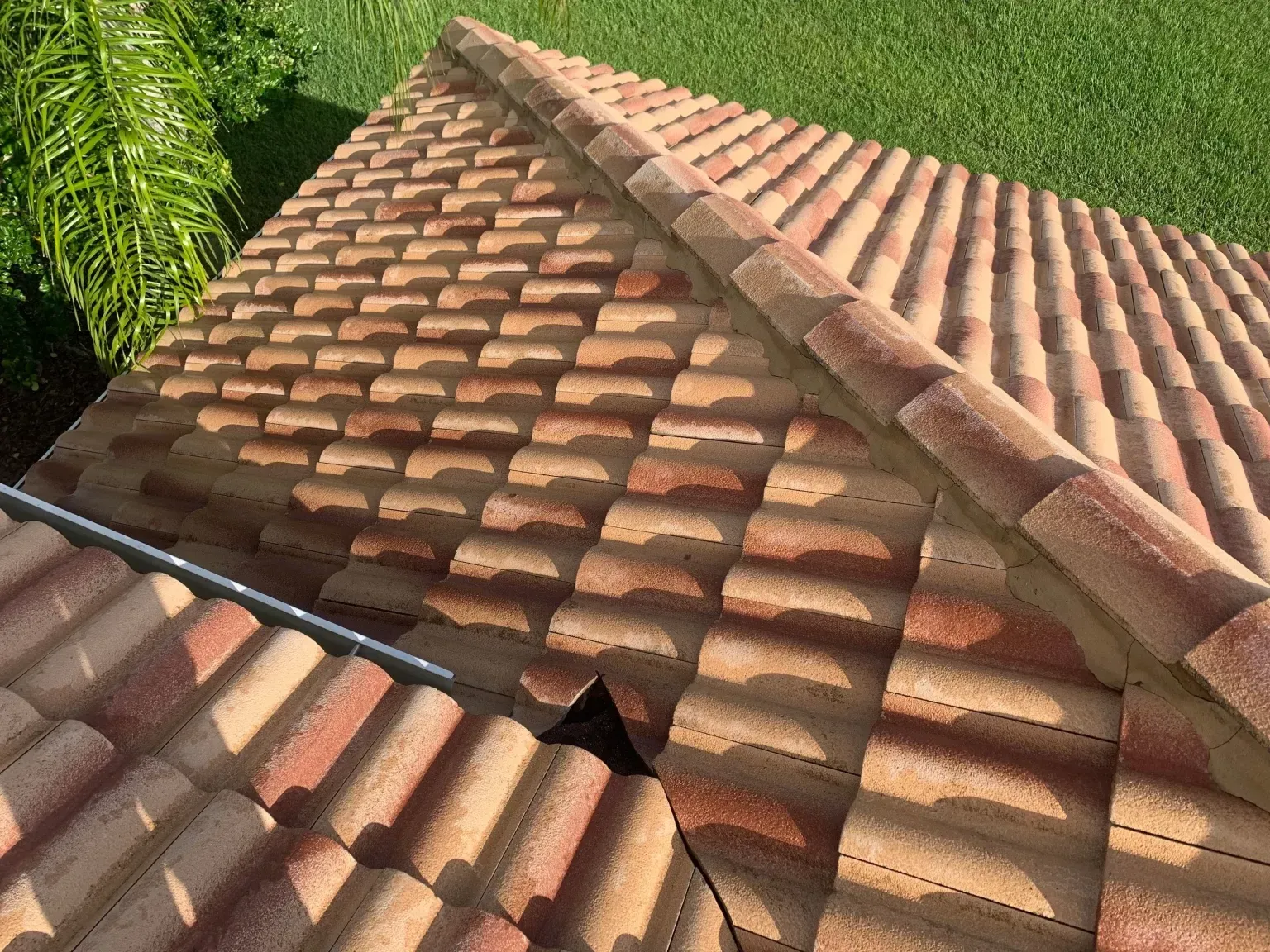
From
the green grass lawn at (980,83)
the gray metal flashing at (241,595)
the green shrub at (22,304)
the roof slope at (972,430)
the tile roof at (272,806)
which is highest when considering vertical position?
the roof slope at (972,430)

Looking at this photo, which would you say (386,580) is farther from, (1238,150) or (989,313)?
(1238,150)

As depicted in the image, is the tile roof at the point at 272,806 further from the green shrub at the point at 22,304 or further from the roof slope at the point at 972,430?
the green shrub at the point at 22,304

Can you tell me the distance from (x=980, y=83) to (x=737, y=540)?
11145mm

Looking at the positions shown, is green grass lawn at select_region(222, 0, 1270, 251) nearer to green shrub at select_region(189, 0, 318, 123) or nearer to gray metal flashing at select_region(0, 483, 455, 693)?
green shrub at select_region(189, 0, 318, 123)

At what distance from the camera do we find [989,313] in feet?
11.6

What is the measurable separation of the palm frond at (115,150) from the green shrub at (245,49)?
162 inches

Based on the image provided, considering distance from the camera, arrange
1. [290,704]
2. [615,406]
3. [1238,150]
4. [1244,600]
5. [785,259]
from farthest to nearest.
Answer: [1238,150] < [615,406] < [785,259] < [290,704] < [1244,600]

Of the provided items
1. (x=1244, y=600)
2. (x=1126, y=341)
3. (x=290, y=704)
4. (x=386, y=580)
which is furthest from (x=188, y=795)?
(x=1126, y=341)

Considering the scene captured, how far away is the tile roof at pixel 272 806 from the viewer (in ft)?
5.34

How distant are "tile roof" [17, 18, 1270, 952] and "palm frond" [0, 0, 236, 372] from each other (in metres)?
0.68

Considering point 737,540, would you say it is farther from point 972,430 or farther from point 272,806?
point 272,806

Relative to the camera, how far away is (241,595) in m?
2.66

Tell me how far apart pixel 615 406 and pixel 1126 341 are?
228 cm

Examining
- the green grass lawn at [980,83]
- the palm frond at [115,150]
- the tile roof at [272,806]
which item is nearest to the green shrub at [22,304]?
the palm frond at [115,150]
